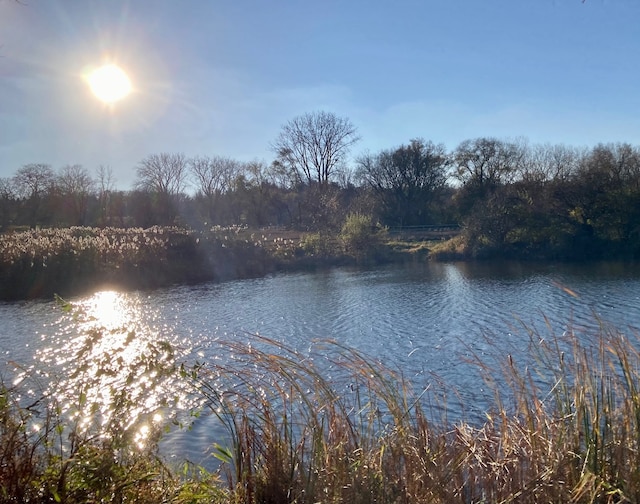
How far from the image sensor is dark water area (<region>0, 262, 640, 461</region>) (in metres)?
11.0

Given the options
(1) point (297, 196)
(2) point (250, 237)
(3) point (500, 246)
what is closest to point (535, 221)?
(3) point (500, 246)

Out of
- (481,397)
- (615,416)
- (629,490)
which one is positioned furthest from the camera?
(481,397)

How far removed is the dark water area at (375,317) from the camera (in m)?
11.0

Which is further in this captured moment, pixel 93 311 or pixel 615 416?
pixel 93 311

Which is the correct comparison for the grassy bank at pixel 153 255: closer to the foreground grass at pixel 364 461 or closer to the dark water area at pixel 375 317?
the dark water area at pixel 375 317

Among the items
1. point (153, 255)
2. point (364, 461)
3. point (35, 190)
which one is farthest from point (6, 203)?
point (364, 461)

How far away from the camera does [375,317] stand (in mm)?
16906

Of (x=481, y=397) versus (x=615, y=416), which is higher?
(x=615, y=416)

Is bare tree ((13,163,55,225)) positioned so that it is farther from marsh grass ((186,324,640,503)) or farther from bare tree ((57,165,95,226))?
marsh grass ((186,324,640,503))

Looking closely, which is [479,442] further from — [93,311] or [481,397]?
[93,311]

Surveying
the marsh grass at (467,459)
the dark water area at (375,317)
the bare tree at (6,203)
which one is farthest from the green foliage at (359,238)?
the marsh grass at (467,459)

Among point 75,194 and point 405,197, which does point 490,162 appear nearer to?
point 405,197

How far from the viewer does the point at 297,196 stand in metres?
52.4

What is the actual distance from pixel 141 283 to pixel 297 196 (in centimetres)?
2711
